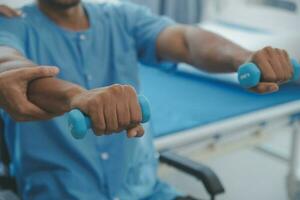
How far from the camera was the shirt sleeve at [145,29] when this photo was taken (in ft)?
4.67

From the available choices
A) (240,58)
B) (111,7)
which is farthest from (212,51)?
(111,7)

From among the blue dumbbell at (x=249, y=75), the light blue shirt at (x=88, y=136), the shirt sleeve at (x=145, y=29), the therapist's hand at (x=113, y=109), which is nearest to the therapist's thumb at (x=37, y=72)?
the therapist's hand at (x=113, y=109)

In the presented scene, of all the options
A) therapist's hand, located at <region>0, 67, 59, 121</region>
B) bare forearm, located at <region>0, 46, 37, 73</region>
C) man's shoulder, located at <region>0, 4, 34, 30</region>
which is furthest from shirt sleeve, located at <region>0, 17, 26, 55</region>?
therapist's hand, located at <region>0, 67, 59, 121</region>

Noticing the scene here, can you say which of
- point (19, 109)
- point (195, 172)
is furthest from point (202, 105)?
point (19, 109)

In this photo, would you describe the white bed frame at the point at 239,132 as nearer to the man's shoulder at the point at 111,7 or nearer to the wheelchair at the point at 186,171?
the wheelchair at the point at 186,171

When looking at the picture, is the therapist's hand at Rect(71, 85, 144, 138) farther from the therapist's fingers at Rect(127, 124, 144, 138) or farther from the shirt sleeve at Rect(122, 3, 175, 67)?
the shirt sleeve at Rect(122, 3, 175, 67)

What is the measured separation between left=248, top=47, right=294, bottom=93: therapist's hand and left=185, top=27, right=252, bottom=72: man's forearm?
17cm

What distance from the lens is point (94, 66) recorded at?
133 cm

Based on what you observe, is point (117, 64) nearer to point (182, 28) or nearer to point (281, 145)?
point (182, 28)

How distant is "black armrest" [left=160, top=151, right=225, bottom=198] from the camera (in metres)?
1.39

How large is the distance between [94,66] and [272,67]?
582 mm

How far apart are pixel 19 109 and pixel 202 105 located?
1.10m

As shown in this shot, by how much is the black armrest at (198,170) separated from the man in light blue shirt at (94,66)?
0.05 m

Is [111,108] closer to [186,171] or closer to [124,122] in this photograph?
[124,122]
